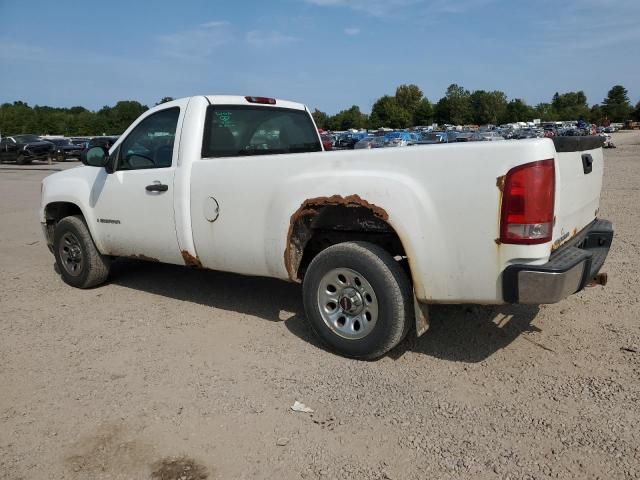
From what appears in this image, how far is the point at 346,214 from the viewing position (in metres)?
3.97

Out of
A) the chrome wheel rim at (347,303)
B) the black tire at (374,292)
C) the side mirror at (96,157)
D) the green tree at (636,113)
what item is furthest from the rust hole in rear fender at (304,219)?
the green tree at (636,113)

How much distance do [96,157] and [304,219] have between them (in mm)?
2489

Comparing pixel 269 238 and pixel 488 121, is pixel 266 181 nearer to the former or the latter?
pixel 269 238

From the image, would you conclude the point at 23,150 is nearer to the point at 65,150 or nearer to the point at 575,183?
the point at 65,150

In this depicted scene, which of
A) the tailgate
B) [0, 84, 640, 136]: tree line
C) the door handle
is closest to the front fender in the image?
the door handle

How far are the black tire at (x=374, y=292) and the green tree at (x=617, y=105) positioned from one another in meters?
151

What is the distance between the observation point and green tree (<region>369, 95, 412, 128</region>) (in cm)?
13100

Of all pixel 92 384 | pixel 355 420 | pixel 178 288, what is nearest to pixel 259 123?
pixel 178 288

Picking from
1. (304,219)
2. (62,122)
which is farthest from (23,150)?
(62,122)

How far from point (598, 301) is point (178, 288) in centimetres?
410

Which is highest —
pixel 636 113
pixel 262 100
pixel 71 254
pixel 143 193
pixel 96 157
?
pixel 636 113

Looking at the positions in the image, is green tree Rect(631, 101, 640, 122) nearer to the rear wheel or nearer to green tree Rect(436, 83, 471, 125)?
green tree Rect(436, 83, 471, 125)

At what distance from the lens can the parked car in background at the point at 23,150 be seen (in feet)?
101

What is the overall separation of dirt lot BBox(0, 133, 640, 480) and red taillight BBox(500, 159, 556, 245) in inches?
39.7
